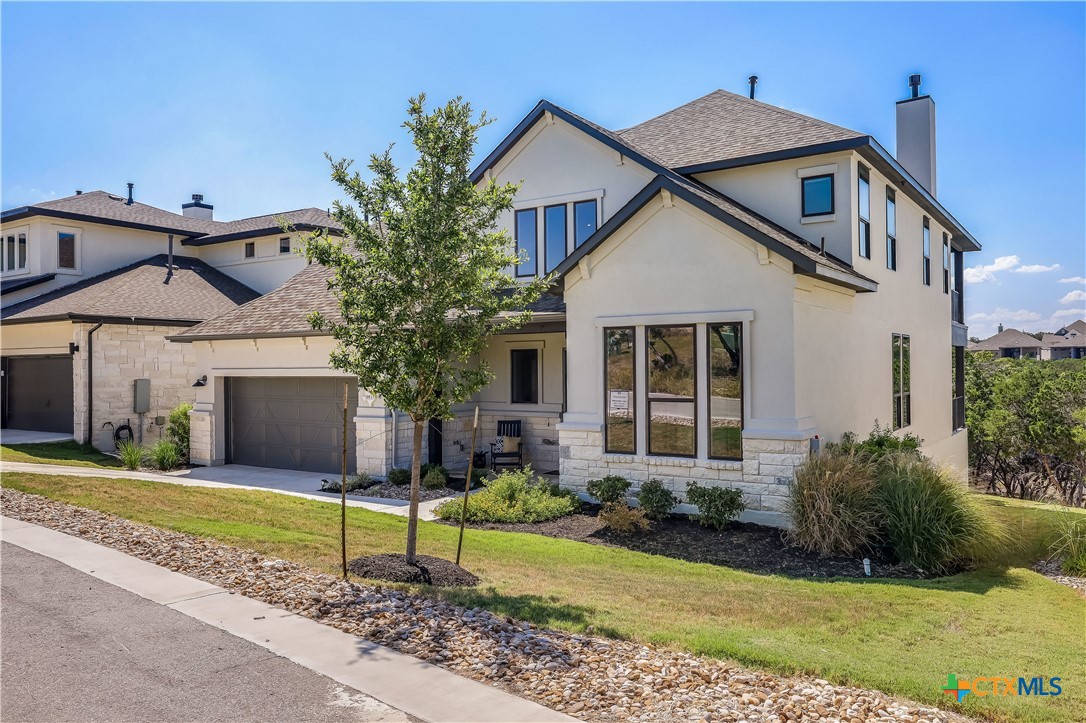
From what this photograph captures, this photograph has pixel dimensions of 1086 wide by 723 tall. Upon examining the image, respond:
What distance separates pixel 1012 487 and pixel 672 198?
1008 inches

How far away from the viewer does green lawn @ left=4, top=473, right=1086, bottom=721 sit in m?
5.42

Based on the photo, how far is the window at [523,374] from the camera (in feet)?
58.4

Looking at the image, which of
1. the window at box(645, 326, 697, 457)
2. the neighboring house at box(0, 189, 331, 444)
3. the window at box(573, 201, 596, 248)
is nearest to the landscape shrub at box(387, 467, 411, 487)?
the window at box(645, 326, 697, 457)

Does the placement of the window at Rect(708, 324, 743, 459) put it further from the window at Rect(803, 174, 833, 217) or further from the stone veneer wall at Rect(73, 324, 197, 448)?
the stone veneer wall at Rect(73, 324, 197, 448)

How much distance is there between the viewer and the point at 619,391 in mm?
12641

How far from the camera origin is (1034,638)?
6422 millimetres

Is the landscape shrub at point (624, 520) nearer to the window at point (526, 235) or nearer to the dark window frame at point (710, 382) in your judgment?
the dark window frame at point (710, 382)

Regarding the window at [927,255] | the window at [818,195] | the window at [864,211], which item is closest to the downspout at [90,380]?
the window at [818,195]

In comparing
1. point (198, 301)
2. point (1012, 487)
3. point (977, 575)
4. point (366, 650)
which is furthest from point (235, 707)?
point (1012, 487)

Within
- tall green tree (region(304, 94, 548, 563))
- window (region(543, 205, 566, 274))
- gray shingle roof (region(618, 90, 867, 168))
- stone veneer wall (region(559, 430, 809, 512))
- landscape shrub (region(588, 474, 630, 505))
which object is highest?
gray shingle roof (region(618, 90, 867, 168))

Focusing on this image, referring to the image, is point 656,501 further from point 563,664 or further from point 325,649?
point 325,649

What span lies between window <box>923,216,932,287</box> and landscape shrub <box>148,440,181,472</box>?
767 inches

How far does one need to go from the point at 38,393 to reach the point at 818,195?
22.3m

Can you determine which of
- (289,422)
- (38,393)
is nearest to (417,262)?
(289,422)
